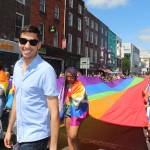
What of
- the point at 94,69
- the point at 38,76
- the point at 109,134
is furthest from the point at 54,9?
the point at 38,76

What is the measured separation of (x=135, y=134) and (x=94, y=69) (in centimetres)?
4281

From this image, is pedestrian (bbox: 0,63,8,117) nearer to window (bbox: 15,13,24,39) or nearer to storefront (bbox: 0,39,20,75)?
storefront (bbox: 0,39,20,75)

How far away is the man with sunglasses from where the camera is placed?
114 inches

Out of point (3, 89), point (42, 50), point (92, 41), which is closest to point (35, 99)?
point (3, 89)

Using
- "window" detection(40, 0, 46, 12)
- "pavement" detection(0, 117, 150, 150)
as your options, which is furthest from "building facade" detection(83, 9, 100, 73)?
"pavement" detection(0, 117, 150, 150)

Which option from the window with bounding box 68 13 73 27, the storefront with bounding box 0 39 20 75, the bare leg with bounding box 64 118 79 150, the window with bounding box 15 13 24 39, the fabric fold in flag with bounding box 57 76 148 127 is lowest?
the bare leg with bounding box 64 118 79 150

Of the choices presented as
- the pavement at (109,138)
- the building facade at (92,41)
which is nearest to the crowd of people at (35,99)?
the pavement at (109,138)

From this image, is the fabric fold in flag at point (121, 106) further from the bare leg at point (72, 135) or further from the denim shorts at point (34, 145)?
the denim shorts at point (34, 145)

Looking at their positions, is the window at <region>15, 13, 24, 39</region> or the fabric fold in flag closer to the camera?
the fabric fold in flag

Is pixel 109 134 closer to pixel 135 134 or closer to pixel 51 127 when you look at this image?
pixel 135 134

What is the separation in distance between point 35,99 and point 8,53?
20.7 m

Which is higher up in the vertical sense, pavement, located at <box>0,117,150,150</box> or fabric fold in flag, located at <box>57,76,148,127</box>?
fabric fold in flag, located at <box>57,76,148,127</box>

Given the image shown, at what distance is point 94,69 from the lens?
49.9 metres

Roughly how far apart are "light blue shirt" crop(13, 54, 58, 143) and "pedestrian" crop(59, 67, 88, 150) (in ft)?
9.04
